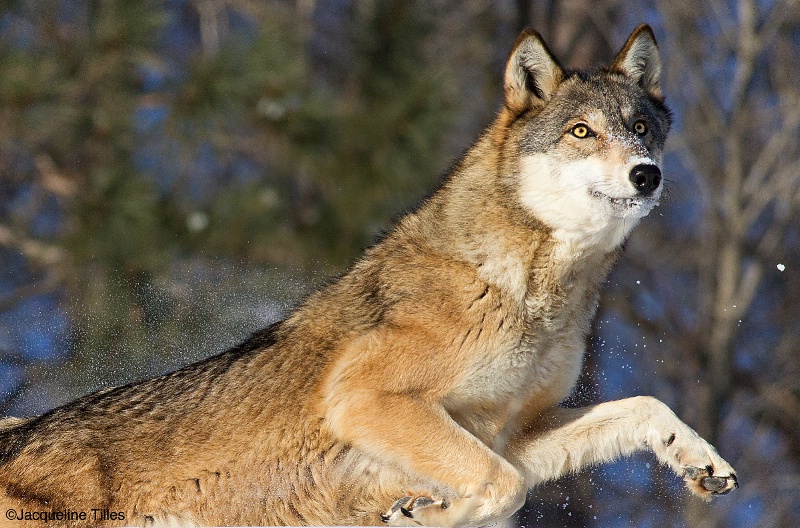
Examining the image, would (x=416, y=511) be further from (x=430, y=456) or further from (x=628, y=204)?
(x=628, y=204)

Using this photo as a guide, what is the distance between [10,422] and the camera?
4699 millimetres

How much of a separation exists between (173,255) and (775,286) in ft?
33.9

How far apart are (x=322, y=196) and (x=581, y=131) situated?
25.7 feet

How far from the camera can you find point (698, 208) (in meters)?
16.4

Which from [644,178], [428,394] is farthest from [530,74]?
[428,394]

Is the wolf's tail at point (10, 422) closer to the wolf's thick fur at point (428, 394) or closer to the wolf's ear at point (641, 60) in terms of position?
the wolf's thick fur at point (428, 394)

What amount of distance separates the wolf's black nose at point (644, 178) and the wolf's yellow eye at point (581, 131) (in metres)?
0.39

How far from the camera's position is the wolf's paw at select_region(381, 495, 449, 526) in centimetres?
405

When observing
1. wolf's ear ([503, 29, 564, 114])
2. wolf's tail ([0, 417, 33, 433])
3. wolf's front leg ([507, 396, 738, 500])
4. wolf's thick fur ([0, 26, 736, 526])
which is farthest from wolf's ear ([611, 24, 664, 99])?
wolf's tail ([0, 417, 33, 433])

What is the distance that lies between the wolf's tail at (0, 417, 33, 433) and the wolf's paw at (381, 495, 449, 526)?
1.84m

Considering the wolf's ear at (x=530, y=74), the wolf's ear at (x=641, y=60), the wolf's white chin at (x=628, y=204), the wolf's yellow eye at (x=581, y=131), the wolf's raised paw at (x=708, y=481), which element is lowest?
the wolf's raised paw at (x=708, y=481)

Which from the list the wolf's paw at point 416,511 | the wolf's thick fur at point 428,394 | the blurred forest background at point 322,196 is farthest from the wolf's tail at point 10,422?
the blurred forest background at point 322,196

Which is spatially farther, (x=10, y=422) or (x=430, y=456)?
(x=10, y=422)

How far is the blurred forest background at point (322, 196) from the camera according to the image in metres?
9.17
